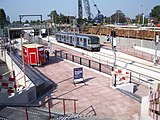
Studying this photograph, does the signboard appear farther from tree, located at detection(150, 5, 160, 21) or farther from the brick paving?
tree, located at detection(150, 5, 160, 21)

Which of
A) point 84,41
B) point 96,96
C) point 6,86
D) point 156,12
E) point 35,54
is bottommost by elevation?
point 96,96

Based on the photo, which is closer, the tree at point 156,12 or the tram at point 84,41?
the tram at point 84,41

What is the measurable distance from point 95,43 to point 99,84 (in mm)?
20471

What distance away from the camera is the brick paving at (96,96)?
1021 cm

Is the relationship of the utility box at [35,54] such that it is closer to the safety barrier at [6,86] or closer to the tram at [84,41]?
the safety barrier at [6,86]

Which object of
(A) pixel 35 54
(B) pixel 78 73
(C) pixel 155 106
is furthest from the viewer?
(A) pixel 35 54

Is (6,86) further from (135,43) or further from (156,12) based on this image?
(156,12)

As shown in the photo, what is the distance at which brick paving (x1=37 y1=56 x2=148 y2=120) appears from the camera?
1021 cm

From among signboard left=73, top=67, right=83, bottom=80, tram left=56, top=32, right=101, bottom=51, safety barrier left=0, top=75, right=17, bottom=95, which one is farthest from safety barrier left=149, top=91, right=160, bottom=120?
tram left=56, top=32, right=101, bottom=51

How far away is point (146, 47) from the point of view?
38.2 metres

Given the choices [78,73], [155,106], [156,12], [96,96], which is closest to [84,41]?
[78,73]

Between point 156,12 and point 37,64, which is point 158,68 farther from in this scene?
point 156,12

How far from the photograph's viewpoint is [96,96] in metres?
12.3

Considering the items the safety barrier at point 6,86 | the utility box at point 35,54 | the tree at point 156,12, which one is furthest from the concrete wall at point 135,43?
the tree at point 156,12
